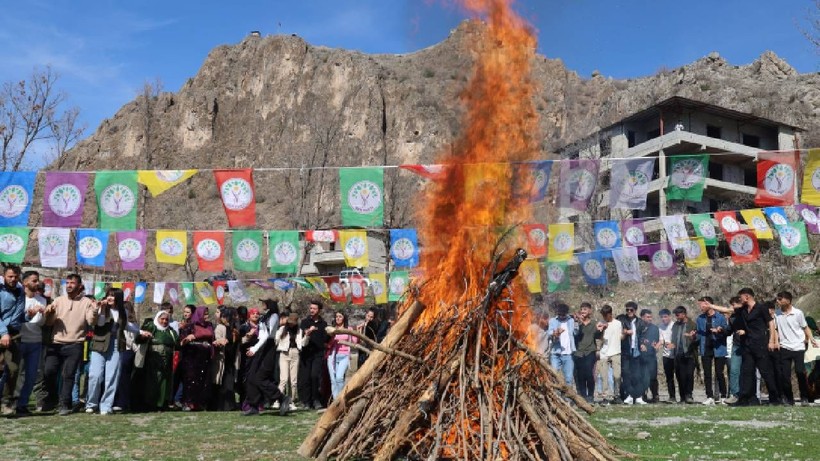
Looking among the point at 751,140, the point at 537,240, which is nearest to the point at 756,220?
the point at 537,240

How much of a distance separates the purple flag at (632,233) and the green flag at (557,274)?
2.26m

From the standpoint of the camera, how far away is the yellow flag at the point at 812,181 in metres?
16.9

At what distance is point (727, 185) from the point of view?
153 feet

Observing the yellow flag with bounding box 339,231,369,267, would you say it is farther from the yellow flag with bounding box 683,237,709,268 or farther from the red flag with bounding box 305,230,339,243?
the yellow flag with bounding box 683,237,709,268

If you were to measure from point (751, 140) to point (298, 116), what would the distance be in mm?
72695

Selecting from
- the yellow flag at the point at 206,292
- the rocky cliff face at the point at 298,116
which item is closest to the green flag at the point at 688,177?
the yellow flag at the point at 206,292

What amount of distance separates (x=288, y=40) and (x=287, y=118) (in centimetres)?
2034

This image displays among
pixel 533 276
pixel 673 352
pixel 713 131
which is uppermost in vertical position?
pixel 713 131

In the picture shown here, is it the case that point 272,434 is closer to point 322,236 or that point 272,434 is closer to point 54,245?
point 54,245

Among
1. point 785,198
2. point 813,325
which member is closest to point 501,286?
point 813,325

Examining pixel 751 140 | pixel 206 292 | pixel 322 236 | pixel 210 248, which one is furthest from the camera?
pixel 751 140

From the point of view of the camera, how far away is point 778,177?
59.7ft

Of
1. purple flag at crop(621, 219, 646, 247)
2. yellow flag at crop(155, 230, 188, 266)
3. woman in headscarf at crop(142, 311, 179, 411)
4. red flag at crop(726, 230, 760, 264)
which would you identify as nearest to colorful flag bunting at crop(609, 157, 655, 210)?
purple flag at crop(621, 219, 646, 247)

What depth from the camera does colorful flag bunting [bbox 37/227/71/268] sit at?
1919cm
